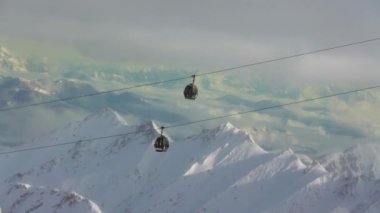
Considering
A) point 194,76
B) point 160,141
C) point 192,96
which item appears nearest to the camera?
point 194,76

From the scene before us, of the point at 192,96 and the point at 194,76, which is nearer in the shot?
the point at 194,76

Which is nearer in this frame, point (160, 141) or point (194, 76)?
point (194, 76)

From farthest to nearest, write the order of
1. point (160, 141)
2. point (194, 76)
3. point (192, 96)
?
point (160, 141), point (192, 96), point (194, 76)

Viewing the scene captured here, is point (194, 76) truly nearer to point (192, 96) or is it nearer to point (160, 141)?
point (192, 96)

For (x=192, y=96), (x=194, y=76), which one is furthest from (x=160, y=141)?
(x=194, y=76)

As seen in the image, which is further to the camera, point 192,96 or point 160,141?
point 160,141
